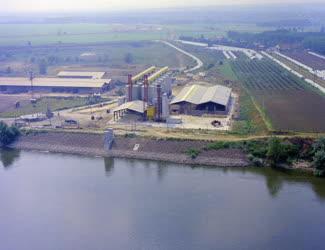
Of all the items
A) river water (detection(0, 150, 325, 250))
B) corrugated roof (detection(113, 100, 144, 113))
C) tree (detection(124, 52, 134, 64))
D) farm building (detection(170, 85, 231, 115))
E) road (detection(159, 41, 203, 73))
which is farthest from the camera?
tree (detection(124, 52, 134, 64))

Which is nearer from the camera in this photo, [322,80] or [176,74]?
[322,80]

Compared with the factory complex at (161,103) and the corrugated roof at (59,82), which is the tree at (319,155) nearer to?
the factory complex at (161,103)

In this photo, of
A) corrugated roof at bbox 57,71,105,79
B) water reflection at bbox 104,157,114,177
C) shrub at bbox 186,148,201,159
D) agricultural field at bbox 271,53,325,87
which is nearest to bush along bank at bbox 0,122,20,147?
water reflection at bbox 104,157,114,177

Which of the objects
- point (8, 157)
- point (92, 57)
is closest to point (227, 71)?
point (92, 57)

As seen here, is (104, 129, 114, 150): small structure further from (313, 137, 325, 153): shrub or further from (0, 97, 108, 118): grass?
(313, 137, 325, 153): shrub

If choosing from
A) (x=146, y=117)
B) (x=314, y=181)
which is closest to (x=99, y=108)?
(x=146, y=117)

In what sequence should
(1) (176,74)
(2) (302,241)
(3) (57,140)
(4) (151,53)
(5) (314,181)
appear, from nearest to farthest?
(2) (302,241) < (5) (314,181) < (3) (57,140) < (1) (176,74) < (4) (151,53)

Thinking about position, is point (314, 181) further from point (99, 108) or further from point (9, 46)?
point (9, 46)

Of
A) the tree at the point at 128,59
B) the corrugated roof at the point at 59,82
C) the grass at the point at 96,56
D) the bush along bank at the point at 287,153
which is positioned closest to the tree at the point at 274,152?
the bush along bank at the point at 287,153
